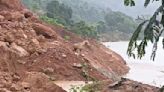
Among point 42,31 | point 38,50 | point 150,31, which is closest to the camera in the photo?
point 150,31

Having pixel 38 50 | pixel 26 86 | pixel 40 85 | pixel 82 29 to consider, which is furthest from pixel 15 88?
pixel 82 29

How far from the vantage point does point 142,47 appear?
19.6 ft

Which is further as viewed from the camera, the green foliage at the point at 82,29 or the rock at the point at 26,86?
the green foliage at the point at 82,29

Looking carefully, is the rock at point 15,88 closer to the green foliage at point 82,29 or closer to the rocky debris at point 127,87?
the rocky debris at point 127,87

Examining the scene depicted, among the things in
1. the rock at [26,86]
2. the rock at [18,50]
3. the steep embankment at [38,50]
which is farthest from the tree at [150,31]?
the rock at [18,50]

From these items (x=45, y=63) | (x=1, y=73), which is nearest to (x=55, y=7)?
(x=45, y=63)

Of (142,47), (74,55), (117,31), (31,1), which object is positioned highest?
(142,47)

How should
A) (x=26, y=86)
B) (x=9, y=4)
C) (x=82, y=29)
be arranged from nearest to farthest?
(x=26, y=86) → (x=9, y=4) → (x=82, y=29)

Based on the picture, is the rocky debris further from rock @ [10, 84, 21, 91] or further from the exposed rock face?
the exposed rock face

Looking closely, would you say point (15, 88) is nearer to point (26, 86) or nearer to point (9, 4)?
point (26, 86)

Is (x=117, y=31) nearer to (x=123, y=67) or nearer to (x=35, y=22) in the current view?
(x=123, y=67)

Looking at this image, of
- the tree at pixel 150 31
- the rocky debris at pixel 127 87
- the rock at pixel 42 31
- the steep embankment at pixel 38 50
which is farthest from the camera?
the rock at pixel 42 31

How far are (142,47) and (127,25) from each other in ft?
312

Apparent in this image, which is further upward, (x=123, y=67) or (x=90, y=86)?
(x=90, y=86)
